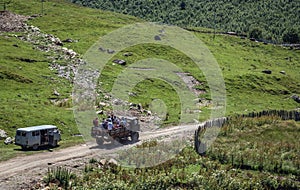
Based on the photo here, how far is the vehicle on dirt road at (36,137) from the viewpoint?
41.2 meters

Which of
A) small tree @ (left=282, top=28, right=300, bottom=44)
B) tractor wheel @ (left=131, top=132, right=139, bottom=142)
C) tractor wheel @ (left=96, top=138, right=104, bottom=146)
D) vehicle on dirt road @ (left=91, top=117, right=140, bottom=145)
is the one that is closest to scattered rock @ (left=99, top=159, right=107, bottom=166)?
vehicle on dirt road @ (left=91, top=117, right=140, bottom=145)

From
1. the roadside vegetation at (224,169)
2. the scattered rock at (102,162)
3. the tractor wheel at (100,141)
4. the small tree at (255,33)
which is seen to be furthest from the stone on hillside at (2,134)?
the small tree at (255,33)

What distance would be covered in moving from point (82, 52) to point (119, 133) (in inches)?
1973

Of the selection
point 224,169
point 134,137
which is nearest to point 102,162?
point 134,137

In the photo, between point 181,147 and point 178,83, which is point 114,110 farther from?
point 178,83

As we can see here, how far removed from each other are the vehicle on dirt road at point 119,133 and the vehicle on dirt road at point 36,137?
378cm

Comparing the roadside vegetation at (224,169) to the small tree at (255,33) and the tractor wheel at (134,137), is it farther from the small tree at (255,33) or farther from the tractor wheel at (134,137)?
the small tree at (255,33)

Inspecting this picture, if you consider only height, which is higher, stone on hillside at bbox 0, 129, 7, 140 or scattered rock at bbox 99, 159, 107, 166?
stone on hillside at bbox 0, 129, 7, 140

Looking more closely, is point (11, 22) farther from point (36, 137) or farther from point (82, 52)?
point (36, 137)

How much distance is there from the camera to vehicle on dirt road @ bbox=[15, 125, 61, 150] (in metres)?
41.2

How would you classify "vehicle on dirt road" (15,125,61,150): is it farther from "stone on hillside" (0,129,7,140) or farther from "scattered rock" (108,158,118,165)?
"scattered rock" (108,158,118,165)

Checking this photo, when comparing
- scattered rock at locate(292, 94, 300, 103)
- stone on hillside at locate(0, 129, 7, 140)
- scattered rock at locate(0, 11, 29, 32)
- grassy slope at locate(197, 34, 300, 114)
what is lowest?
stone on hillside at locate(0, 129, 7, 140)

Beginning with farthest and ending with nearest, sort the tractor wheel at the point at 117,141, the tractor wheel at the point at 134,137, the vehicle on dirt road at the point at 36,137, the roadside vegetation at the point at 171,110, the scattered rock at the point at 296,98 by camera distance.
Answer: 1. the scattered rock at the point at 296,98
2. the tractor wheel at the point at 134,137
3. the tractor wheel at the point at 117,141
4. the vehicle on dirt road at the point at 36,137
5. the roadside vegetation at the point at 171,110

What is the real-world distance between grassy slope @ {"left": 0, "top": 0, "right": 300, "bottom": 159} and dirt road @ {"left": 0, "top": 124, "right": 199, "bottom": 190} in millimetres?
2897
